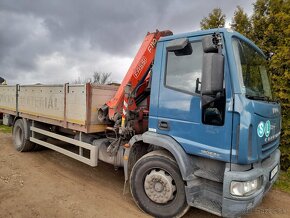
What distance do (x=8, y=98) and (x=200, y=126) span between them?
21.8 feet

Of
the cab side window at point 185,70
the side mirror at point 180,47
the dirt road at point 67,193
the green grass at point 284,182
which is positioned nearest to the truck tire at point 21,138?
the dirt road at point 67,193

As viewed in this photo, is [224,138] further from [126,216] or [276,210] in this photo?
[276,210]

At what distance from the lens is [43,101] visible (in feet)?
20.5

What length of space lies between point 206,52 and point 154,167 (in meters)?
1.83

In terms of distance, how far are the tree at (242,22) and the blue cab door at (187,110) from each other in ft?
14.8

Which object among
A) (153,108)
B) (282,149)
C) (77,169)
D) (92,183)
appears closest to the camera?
(153,108)

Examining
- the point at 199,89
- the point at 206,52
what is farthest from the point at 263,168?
the point at 206,52

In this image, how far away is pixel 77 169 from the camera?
6.14 m

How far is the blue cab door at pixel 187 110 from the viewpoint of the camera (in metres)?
3.37

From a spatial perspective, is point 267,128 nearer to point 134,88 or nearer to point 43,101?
point 134,88

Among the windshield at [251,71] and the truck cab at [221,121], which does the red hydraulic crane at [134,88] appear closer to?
the truck cab at [221,121]

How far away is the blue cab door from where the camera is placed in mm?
3371

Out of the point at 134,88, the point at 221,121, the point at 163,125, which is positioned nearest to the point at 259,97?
the point at 221,121

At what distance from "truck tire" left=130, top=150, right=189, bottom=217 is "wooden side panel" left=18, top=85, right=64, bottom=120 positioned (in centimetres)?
243
